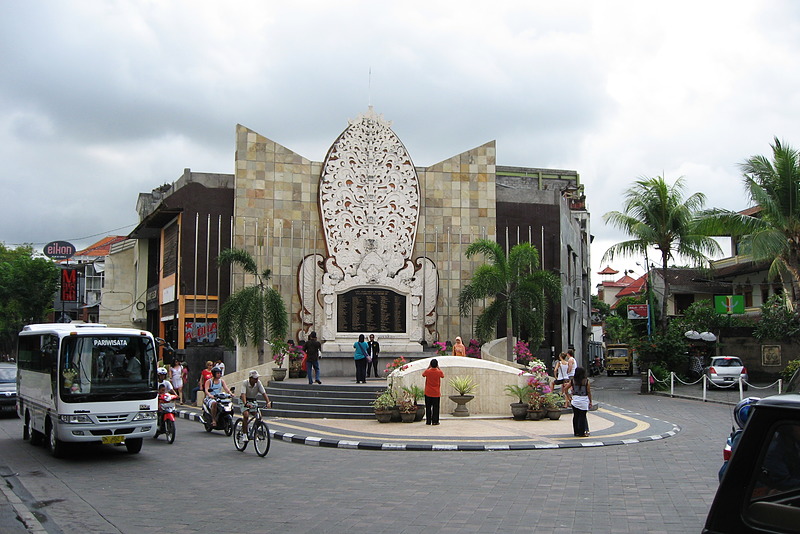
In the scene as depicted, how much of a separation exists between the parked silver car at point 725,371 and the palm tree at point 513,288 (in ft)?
27.2

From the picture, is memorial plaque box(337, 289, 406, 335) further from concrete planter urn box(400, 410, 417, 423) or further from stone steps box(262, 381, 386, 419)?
concrete planter urn box(400, 410, 417, 423)

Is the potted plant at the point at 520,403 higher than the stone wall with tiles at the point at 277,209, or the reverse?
the stone wall with tiles at the point at 277,209

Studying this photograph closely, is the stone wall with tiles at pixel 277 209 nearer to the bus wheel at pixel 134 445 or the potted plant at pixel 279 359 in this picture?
the potted plant at pixel 279 359

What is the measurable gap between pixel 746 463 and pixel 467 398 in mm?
16166

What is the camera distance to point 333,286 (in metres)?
28.5

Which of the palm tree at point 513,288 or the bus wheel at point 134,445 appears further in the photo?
the palm tree at point 513,288

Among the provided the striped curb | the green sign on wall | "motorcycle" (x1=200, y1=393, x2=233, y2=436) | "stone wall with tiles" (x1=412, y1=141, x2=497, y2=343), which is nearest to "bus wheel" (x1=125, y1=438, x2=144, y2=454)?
"motorcycle" (x1=200, y1=393, x2=233, y2=436)

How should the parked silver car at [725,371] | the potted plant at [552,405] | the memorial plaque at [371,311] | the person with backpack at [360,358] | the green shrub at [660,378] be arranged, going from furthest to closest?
the parked silver car at [725,371]
the green shrub at [660,378]
the memorial plaque at [371,311]
the person with backpack at [360,358]
the potted plant at [552,405]

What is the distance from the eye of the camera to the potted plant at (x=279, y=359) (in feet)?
78.8

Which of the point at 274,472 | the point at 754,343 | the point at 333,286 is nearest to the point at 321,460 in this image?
the point at 274,472

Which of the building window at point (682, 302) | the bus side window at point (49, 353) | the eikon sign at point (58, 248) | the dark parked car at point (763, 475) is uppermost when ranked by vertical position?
the eikon sign at point (58, 248)

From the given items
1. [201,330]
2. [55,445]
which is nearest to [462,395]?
[55,445]

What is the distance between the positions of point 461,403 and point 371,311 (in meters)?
9.72

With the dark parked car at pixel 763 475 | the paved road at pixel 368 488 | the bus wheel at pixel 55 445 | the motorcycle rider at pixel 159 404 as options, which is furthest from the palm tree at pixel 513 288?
the dark parked car at pixel 763 475
